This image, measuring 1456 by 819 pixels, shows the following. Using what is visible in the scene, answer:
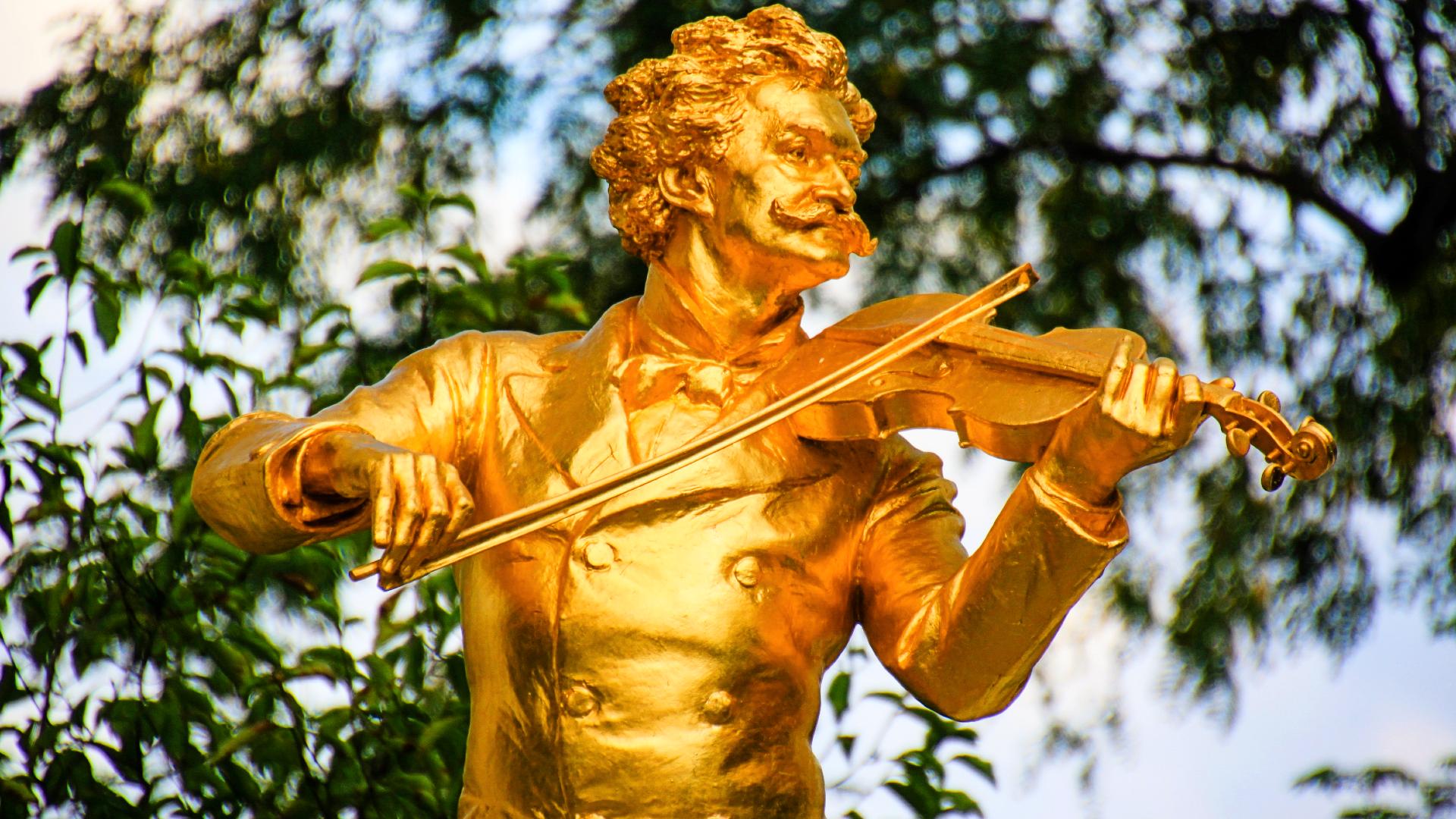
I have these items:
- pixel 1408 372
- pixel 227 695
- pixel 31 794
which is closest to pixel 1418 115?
pixel 1408 372

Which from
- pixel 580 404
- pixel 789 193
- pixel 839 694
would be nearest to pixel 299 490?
pixel 580 404

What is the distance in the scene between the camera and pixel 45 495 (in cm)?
558

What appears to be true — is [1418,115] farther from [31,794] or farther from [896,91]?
[31,794]

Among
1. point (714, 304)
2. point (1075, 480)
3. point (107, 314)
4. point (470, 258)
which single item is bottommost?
point (470, 258)

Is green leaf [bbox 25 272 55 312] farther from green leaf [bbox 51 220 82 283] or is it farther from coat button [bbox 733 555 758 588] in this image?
coat button [bbox 733 555 758 588]

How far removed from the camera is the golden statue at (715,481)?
147 inches

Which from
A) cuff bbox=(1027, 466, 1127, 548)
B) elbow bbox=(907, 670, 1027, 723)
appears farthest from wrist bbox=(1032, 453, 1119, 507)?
elbow bbox=(907, 670, 1027, 723)

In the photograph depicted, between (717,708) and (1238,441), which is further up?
(1238,441)

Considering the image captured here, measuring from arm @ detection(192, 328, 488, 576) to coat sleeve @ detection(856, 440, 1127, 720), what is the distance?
0.61m

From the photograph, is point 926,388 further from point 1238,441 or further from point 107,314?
point 107,314

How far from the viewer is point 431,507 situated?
3416 mm

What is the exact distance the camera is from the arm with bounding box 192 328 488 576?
3432mm

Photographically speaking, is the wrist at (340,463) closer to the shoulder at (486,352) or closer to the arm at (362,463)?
the arm at (362,463)

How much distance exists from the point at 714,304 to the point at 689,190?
170 mm
